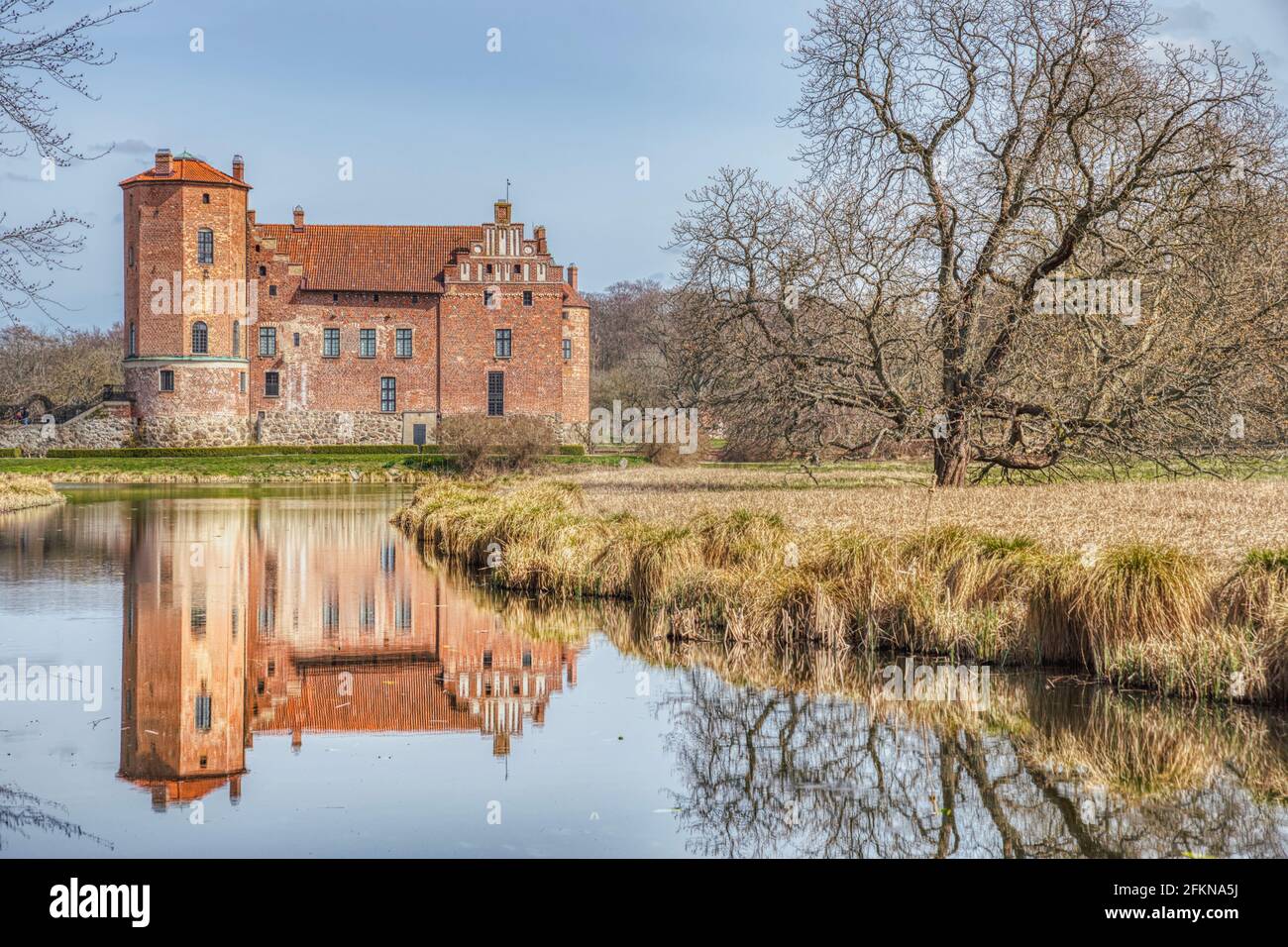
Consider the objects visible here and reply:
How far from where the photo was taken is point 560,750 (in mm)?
7918

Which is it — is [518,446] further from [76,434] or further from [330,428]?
[76,434]

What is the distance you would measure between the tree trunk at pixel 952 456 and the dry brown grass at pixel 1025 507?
546 mm

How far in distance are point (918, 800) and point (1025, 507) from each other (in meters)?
12.2

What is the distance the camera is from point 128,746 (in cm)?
785

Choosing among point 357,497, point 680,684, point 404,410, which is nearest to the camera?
point 680,684

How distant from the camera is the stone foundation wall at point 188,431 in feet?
170

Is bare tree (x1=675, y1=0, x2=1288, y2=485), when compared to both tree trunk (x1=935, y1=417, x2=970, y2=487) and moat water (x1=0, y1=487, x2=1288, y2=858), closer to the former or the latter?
tree trunk (x1=935, y1=417, x2=970, y2=487)

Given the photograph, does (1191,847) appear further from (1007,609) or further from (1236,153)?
(1236,153)

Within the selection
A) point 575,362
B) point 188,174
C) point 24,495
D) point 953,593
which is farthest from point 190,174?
point 953,593

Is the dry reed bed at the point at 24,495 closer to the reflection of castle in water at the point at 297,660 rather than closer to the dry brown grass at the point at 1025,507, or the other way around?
the reflection of castle in water at the point at 297,660

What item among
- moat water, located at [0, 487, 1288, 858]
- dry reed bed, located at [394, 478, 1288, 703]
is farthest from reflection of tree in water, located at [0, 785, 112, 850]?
dry reed bed, located at [394, 478, 1288, 703]

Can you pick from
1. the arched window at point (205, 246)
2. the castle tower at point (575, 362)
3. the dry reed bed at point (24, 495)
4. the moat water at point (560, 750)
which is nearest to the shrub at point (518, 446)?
the dry reed bed at point (24, 495)
